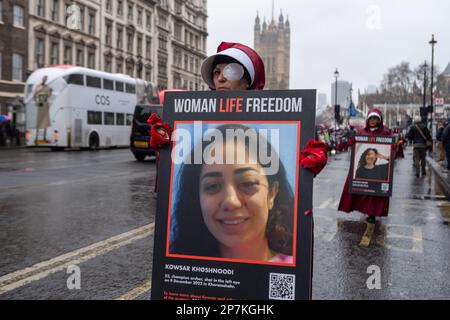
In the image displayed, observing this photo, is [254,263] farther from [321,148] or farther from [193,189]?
[321,148]

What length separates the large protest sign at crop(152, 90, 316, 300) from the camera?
2557 millimetres

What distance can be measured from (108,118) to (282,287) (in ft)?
93.6

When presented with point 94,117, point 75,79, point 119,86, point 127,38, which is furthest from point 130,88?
point 127,38

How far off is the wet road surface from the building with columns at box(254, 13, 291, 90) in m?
138

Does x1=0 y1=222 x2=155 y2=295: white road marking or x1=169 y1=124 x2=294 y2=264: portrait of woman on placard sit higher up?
x1=169 y1=124 x2=294 y2=264: portrait of woman on placard

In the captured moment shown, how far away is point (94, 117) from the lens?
28625 mm

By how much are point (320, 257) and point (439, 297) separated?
57.9 inches

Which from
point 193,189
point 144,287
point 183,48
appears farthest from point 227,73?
point 183,48

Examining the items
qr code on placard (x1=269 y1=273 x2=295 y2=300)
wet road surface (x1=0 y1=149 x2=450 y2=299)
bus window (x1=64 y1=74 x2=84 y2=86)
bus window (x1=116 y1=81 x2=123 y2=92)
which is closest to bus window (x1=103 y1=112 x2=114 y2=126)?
bus window (x1=116 y1=81 x2=123 y2=92)

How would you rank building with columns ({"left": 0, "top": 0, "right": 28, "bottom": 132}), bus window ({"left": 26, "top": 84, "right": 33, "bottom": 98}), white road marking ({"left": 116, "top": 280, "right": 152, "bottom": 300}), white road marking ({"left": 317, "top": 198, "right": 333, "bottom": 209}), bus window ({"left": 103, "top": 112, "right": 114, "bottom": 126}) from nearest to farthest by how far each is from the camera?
white road marking ({"left": 116, "top": 280, "right": 152, "bottom": 300}) → white road marking ({"left": 317, "top": 198, "right": 333, "bottom": 209}) → bus window ({"left": 26, "top": 84, "right": 33, "bottom": 98}) → bus window ({"left": 103, "top": 112, "right": 114, "bottom": 126}) → building with columns ({"left": 0, "top": 0, "right": 28, "bottom": 132})

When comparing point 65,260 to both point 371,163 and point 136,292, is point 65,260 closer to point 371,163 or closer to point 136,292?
point 136,292

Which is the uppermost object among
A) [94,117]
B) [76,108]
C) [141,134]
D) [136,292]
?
[76,108]

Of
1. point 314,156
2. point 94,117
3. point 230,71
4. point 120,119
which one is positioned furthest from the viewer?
point 120,119

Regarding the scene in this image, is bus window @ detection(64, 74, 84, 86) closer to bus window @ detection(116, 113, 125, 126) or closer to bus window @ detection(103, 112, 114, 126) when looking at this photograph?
bus window @ detection(103, 112, 114, 126)
